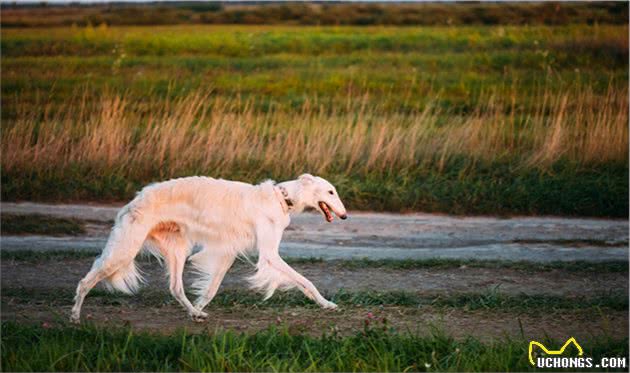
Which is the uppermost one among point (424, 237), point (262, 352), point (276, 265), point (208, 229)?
point (208, 229)

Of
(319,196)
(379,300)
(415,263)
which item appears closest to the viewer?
(319,196)

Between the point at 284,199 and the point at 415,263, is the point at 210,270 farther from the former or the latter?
the point at 415,263

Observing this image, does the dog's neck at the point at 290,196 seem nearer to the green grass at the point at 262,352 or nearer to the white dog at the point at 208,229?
the white dog at the point at 208,229

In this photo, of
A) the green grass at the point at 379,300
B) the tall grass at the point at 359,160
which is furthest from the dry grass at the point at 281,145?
the green grass at the point at 379,300

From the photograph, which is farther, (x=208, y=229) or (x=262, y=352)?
(x=208, y=229)

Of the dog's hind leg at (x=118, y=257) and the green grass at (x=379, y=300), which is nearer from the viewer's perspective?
the dog's hind leg at (x=118, y=257)

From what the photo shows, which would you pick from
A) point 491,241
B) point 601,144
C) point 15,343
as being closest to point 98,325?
point 15,343

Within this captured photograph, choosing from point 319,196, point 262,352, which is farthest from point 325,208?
point 262,352

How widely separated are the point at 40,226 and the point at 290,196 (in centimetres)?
488

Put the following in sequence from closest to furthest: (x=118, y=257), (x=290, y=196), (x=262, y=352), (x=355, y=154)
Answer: (x=262, y=352)
(x=118, y=257)
(x=290, y=196)
(x=355, y=154)

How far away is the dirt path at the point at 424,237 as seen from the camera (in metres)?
10.7

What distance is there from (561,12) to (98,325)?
1066 inches

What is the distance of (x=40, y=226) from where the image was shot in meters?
11.5

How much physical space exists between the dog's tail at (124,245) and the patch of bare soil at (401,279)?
134 cm
